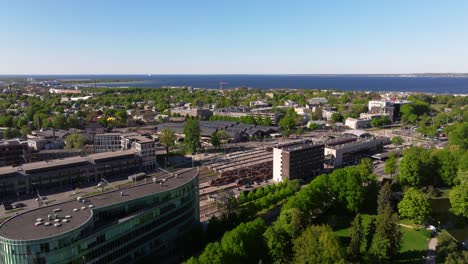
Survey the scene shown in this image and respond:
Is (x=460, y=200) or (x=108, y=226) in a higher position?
(x=108, y=226)

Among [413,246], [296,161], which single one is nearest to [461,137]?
[296,161]

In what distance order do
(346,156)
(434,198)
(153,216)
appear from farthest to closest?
1. (346,156)
2. (434,198)
3. (153,216)

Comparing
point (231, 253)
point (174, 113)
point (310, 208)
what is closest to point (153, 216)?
point (231, 253)

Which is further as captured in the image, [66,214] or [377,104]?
[377,104]

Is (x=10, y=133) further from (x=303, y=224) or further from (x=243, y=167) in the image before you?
(x=303, y=224)

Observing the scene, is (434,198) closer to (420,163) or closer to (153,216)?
(420,163)

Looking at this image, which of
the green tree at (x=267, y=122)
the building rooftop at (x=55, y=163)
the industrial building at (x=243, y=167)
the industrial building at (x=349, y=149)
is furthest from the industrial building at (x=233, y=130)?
the building rooftop at (x=55, y=163)

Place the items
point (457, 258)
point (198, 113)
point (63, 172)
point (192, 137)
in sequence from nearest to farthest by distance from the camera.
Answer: point (457, 258), point (63, 172), point (192, 137), point (198, 113)
